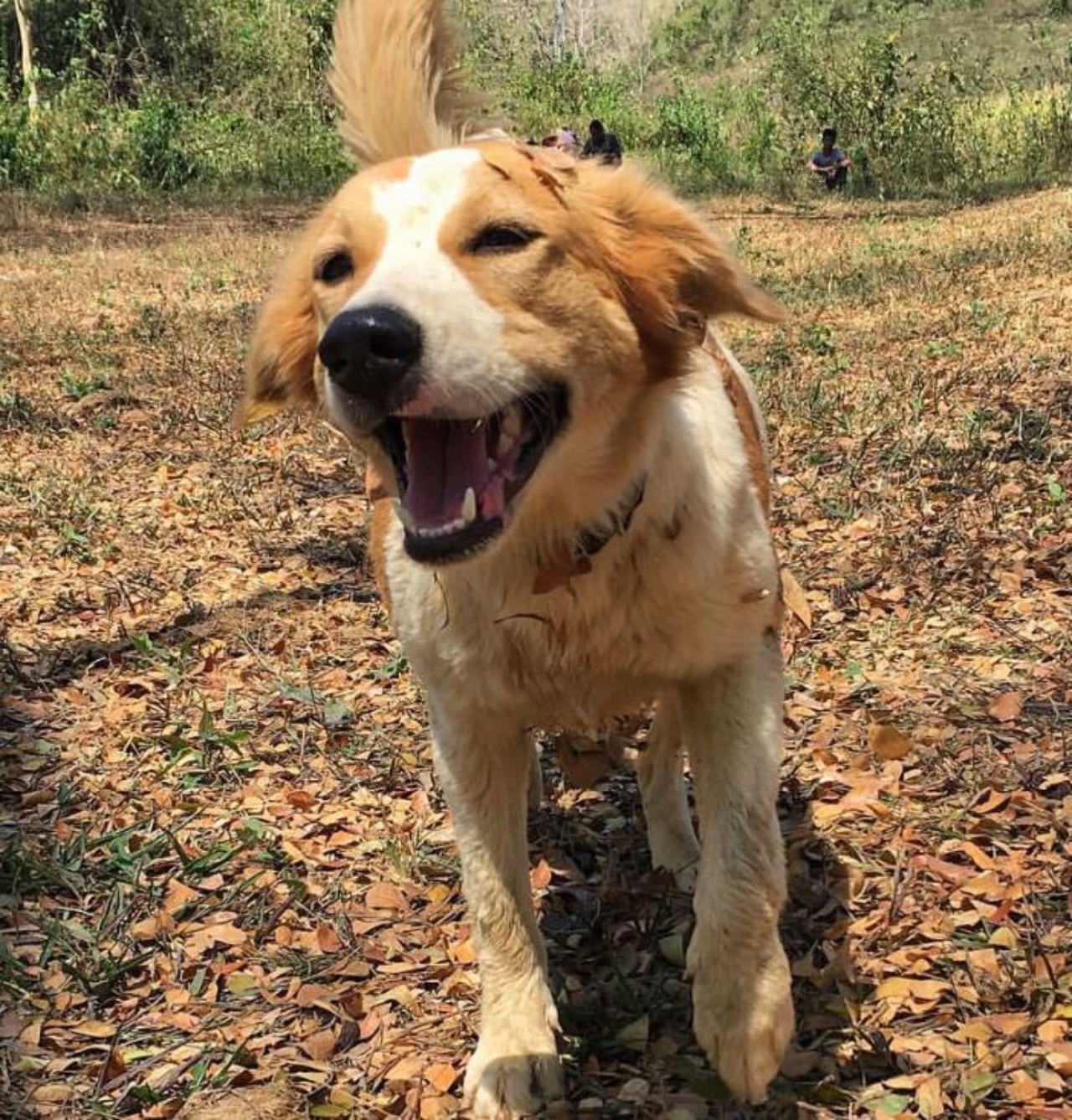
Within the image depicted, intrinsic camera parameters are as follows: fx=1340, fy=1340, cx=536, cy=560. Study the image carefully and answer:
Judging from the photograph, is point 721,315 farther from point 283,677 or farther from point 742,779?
point 283,677

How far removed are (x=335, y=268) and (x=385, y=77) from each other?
836 mm

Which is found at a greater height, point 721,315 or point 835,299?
point 721,315

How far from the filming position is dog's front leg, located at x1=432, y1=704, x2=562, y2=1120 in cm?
247

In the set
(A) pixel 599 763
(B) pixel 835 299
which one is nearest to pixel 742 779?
(A) pixel 599 763

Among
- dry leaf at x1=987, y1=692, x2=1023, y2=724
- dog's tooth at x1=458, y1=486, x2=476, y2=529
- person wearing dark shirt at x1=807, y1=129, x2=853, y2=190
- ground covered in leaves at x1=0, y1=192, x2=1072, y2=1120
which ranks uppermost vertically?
dog's tooth at x1=458, y1=486, x2=476, y2=529

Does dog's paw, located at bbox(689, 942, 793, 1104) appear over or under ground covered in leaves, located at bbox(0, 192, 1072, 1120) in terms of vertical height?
over

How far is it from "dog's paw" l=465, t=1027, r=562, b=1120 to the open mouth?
97 cm

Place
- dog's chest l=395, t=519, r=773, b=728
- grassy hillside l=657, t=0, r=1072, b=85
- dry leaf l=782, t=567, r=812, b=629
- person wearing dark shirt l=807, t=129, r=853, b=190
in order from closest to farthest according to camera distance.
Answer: dog's chest l=395, t=519, r=773, b=728 → dry leaf l=782, t=567, r=812, b=629 → person wearing dark shirt l=807, t=129, r=853, b=190 → grassy hillside l=657, t=0, r=1072, b=85

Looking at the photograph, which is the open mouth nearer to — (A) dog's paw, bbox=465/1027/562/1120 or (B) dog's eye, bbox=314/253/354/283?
(B) dog's eye, bbox=314/253/354/283

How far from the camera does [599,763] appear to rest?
3.73 m

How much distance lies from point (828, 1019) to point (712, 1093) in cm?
31

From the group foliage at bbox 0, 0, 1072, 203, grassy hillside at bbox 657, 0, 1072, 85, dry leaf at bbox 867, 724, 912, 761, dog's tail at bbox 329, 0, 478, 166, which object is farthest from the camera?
grassy hillside at bbox 657, 0, 1072, 85

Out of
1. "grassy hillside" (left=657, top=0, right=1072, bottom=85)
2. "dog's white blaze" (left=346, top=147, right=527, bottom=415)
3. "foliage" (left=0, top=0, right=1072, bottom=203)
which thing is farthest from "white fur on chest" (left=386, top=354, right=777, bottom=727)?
"grassy hillside" (left=657, top=0, right=1072, bottom=85)

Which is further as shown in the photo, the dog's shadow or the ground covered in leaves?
the ground covered in leaves
